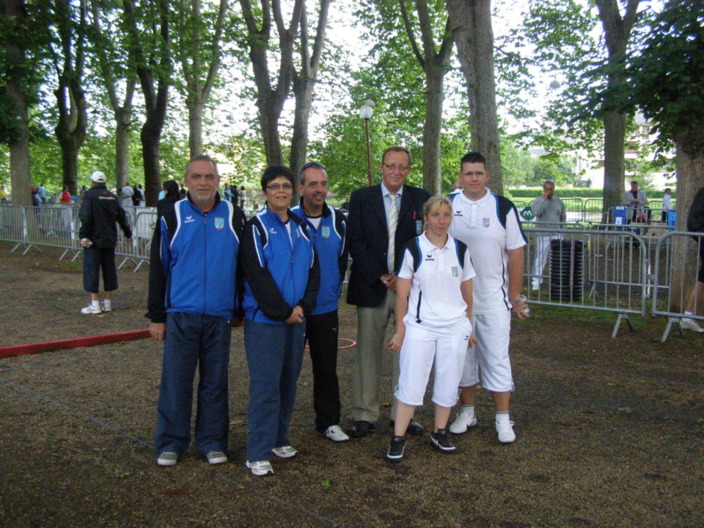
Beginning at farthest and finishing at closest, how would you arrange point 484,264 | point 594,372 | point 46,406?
1. point 594,372
2. point 46,406
3. point 484,264

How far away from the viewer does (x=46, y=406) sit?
5762 mm

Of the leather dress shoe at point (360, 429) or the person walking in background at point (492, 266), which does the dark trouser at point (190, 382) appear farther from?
the person walking in background at point (492, 266)

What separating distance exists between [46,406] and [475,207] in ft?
12.2

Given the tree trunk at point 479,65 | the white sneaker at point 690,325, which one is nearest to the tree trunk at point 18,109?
the tree trunk at point 479,65

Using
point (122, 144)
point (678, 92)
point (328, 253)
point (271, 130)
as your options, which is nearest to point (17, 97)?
point (271, 130)

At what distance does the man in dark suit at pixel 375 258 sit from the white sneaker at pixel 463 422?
0.81ft

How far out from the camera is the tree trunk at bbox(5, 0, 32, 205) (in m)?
21.0

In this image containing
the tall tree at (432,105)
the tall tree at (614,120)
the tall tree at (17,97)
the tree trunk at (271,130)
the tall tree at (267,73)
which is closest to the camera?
the tall tree at (614,120)

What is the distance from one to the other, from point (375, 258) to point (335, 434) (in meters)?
1.27

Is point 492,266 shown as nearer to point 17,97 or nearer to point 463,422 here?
point 463,422

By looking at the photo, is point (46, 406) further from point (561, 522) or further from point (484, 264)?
point (561, 522)

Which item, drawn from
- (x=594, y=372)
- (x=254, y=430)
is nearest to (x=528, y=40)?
(x=594, y=372)

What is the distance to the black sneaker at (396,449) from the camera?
15.2 ft

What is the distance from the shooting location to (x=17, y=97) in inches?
852
